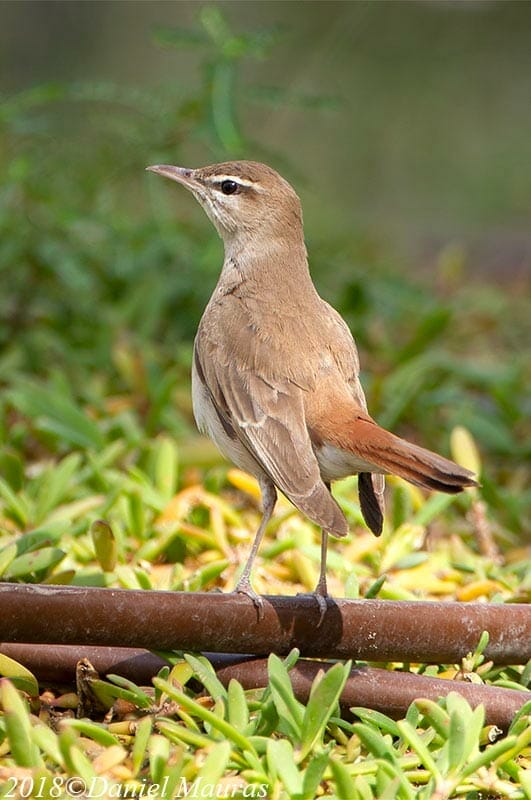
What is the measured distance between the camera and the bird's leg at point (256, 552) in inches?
124

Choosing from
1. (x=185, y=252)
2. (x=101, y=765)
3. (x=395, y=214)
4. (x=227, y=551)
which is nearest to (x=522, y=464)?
(x=227, y=551)

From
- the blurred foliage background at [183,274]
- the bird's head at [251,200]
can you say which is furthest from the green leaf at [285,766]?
the bird's head at [251,200]

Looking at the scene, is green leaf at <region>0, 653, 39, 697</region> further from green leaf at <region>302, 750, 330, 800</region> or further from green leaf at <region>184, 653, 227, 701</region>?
green leaf at <region>302, 750, 330, 800</region>

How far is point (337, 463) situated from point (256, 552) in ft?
1.36

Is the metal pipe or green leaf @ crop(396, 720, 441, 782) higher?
the metal pipe

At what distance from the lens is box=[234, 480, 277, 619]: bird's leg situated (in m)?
3.14

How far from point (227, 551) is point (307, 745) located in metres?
1.51

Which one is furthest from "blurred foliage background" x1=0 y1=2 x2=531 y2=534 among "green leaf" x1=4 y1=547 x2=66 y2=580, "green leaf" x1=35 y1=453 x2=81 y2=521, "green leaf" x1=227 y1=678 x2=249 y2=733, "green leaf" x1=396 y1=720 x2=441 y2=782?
"green leaf" x1=396 y1=720 x2=441 y2=782

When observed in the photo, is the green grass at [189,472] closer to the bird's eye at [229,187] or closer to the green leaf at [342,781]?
the green leaf at [342,781]

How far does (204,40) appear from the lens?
6.01 metres

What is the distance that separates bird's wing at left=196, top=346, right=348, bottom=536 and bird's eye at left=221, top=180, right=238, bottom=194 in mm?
814

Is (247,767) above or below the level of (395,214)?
below

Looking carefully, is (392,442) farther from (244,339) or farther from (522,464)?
Result: (522,464)

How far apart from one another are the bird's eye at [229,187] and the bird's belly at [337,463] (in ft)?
4.48
